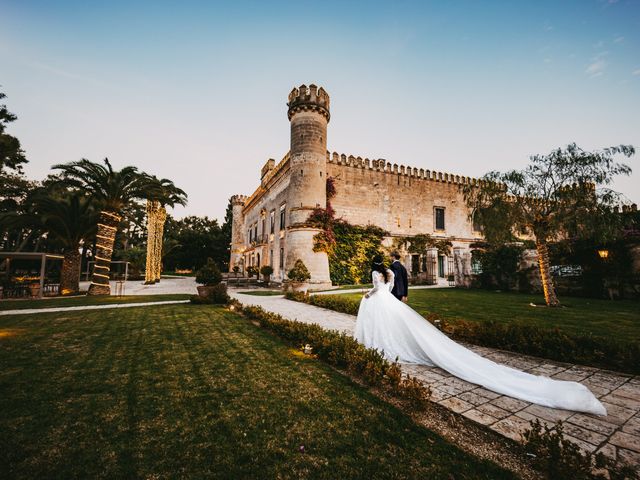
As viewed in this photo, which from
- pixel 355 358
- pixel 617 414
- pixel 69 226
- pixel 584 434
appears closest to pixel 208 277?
pixel 355 358

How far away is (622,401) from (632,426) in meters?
0.71

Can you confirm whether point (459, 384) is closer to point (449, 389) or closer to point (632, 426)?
point (449, 389)

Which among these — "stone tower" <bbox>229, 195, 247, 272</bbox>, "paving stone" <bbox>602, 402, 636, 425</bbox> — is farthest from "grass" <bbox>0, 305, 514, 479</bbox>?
"stone tower" <bbox>229, 195, 247, 272</bbox>

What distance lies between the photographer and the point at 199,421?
113 inches

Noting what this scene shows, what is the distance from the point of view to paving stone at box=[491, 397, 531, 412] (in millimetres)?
3154

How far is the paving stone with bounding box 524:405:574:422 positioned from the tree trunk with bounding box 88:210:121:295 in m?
18.8

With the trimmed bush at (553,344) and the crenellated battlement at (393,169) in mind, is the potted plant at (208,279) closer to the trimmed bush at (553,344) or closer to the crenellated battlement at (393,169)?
the trimmed bush at (553,344)

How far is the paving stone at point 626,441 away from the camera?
96.4 inches

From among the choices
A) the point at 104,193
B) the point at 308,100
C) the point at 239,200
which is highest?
the point at 308,100

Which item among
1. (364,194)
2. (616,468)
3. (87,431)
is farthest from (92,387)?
(364,194)

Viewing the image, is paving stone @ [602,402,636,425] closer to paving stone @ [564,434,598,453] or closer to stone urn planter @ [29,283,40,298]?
paving stone @ [564,434,598,453]

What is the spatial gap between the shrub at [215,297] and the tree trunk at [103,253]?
793cm

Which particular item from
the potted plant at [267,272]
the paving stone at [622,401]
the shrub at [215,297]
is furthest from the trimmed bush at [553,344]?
the potted plant at [267,272]

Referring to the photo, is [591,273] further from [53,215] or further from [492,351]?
[53,215]
